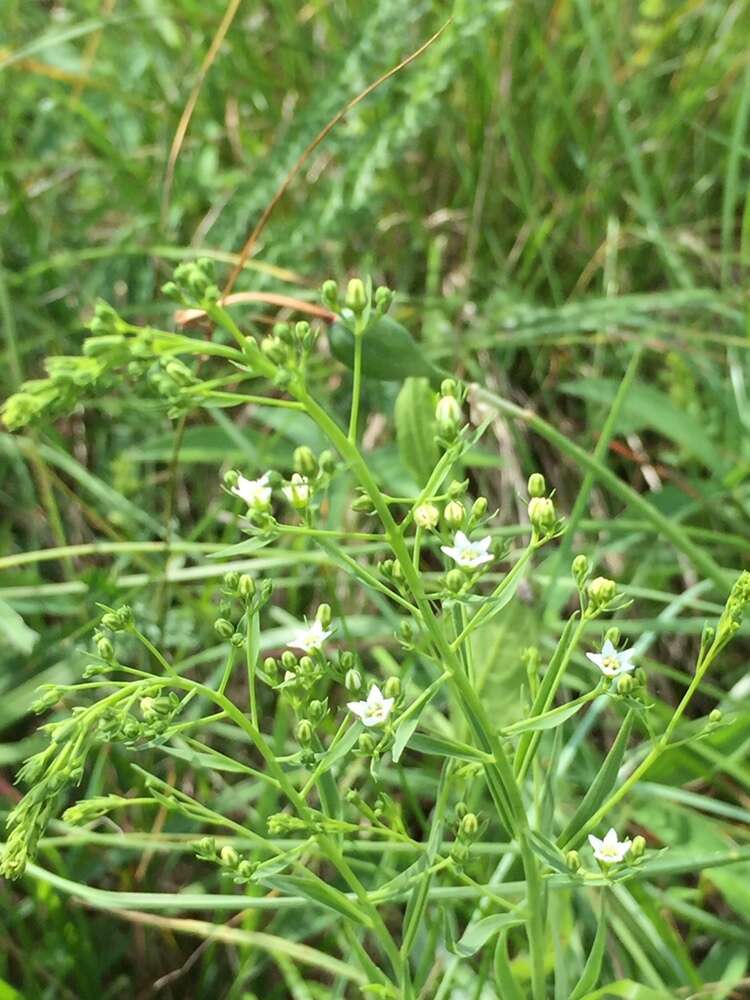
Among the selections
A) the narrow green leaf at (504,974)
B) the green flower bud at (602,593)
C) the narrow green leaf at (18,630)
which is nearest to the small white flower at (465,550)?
the green flower bud at (602,593)

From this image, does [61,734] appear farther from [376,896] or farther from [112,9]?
[112,9]

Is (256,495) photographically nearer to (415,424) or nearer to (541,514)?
(541,514)

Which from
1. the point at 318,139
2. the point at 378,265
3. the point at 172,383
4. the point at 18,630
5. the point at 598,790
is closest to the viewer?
the point at 172,383

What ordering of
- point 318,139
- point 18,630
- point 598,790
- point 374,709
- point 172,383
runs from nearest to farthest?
point 172,383 < point 374,709 < point 598,790 < point 18,630 < point 318,139

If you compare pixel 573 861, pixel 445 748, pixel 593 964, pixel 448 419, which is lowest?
pixel 593 964

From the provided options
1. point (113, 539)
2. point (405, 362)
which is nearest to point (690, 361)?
point (405, 362)

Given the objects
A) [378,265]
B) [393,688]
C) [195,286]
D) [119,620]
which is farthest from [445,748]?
[378,265]
